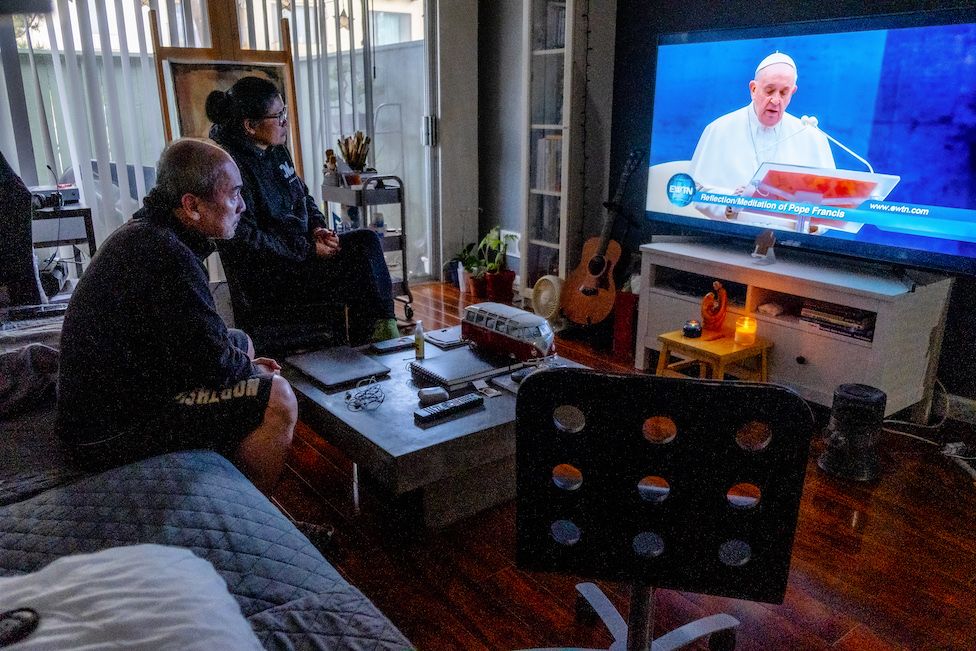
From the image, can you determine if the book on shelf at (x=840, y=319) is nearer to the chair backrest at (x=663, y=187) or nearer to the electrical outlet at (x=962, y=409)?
the electrical outlet at (x=962, y=409)

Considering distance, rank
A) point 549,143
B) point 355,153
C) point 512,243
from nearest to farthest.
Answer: point 355,153
point 549,143
point 512,243

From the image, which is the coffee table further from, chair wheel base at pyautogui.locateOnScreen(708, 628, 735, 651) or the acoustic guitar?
the acoustic guitar

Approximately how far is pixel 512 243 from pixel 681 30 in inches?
67.5

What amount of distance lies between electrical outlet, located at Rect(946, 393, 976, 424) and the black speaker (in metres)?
0.65

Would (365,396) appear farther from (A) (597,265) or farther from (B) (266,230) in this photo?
(A) (597,265)

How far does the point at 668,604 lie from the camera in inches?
67.4

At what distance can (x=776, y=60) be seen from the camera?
287 centimetres

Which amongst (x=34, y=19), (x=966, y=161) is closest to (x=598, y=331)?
(x=966, y=161)

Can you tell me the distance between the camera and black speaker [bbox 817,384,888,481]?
229 cm

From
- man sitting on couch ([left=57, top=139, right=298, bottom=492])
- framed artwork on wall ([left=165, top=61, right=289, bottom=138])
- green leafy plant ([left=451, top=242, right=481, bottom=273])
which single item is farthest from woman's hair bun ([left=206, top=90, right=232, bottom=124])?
green leafy plant ([left=451, top=242, right=481, bottom=273])

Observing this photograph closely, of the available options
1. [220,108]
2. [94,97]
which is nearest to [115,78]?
[94,97]

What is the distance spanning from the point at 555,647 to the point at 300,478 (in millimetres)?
1107

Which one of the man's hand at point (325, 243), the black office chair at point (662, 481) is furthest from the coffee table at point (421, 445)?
the man's hand at point (325, 243)

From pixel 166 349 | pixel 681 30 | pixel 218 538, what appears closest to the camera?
pixel 218 538
